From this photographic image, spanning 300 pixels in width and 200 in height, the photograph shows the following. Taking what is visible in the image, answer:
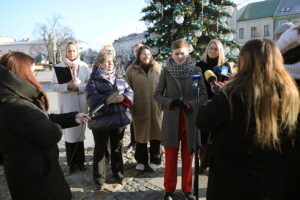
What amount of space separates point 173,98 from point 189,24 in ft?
19.7

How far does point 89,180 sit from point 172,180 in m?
1.37

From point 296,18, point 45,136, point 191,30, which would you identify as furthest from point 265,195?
point 296,18

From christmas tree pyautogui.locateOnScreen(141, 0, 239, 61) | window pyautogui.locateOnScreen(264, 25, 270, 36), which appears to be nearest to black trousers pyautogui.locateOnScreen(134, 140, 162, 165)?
christmas tree pyautogui.locateOnScreen(141, 0, 239, 61)

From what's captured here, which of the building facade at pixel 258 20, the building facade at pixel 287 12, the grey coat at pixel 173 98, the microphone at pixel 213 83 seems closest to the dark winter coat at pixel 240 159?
the microphone at pixel 213 83

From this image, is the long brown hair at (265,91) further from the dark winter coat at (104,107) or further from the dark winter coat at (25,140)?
the dark winter coat at (104,107)

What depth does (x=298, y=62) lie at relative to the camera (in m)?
1.96

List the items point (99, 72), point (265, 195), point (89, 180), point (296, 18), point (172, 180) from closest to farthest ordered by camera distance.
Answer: point (265, 195) → point (172, 180) → point (99, 72) → point (89, 180) → point (296, 18)

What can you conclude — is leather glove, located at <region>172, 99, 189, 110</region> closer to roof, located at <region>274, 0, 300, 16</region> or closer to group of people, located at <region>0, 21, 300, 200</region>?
group of people, located at <region>0, 21, 300, 200</region>

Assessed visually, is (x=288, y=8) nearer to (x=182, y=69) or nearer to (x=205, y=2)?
(x=205, y=2)

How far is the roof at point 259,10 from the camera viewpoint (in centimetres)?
3641

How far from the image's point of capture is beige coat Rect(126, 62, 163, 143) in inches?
156

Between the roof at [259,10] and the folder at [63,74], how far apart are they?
128 feet

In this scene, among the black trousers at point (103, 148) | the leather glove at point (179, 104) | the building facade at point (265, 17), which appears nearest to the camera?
the leather glove at point (179, 104)

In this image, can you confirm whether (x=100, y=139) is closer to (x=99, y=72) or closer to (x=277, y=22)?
(x=99, y=72)
